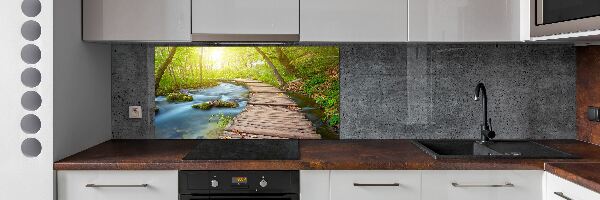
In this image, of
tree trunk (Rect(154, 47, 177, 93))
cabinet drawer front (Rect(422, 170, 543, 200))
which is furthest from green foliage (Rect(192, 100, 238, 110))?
cabinet drawer front (Rect(422, 170, 543, 200))

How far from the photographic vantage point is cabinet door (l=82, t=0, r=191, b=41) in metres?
2.76

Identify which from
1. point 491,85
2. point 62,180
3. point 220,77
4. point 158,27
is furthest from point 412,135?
point 62,180

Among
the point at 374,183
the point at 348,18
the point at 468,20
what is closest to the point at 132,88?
the point at 348,18

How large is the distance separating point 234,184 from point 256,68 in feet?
3.02

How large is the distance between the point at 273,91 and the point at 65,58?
1113mm

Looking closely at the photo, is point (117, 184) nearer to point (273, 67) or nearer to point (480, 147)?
point (273, 67)

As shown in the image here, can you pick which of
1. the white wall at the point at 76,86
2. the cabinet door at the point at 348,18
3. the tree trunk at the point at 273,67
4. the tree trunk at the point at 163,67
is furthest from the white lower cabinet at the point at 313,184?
the tree trunk at the point at 163,67

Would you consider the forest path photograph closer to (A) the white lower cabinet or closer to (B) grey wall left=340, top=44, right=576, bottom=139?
(B) grey wall left=340, top=44, right=576, bottom=139

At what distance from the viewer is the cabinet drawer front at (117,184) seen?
2.49 m

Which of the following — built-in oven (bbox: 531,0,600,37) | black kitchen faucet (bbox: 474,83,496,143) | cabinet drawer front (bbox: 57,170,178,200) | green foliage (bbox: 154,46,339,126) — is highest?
built-in oven (bbox: 531,0,600,37)

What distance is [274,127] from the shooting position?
128 inches

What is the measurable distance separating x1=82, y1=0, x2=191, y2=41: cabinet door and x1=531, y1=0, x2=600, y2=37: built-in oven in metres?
1.60

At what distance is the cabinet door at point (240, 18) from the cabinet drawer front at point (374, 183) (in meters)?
0.77

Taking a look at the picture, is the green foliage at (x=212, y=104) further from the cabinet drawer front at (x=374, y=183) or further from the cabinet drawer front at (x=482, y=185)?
the cabinet drawer front at (x=482, y=185)
